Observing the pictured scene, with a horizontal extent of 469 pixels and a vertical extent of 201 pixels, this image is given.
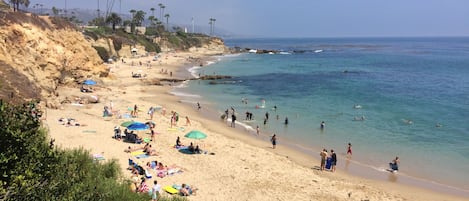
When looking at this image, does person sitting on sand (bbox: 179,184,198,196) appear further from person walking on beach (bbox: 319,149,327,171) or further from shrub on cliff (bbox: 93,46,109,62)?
shrub on cliff (bbox: 93,46,109,62)

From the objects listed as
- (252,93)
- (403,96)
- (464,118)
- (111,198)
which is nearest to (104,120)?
(111,198)

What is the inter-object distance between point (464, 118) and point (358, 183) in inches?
826

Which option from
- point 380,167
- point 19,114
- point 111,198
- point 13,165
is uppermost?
point 19,114

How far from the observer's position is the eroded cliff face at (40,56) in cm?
2856

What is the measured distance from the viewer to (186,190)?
1547 centimetres

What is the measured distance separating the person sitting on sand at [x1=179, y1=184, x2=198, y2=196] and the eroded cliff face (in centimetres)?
1509

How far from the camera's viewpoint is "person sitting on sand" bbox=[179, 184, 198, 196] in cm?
1541

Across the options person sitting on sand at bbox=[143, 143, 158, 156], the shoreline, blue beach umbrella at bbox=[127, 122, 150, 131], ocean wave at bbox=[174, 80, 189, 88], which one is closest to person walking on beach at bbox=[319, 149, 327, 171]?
the shoreline

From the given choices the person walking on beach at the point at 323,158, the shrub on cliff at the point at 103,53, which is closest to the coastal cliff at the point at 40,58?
the person walking on beach at the point at 323,158

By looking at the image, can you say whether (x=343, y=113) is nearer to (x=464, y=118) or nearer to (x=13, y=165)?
(x=464, y=118)

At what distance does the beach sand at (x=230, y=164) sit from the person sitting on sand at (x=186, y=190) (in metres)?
0.23

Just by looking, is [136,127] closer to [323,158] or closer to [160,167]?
[160,167]

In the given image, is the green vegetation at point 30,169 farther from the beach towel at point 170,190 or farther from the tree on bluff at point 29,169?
the beach towel at point 170,190

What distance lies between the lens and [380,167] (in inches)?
849
